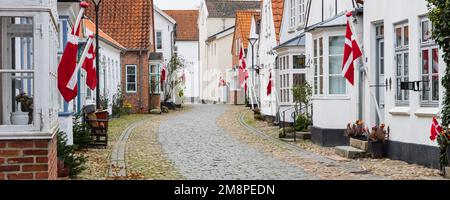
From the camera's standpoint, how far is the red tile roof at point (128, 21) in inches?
1741

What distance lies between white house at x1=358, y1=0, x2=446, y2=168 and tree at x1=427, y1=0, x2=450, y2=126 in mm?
560

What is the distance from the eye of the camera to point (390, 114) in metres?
16.4

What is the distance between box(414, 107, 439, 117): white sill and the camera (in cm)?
1396

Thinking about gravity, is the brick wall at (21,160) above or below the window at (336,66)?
below

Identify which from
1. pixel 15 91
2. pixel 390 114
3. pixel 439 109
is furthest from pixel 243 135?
pixel 15 91

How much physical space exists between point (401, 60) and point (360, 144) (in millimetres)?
2254

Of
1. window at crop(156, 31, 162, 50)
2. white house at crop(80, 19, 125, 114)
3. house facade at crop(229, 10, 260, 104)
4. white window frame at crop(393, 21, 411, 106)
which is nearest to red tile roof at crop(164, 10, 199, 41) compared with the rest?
house facade at crop(229, 10, 260, 104)

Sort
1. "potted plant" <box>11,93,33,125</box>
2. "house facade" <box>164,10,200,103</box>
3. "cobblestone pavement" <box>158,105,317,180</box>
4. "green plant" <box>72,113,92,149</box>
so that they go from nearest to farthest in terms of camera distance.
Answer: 1. "potted plant" <box>11,93,33,125</box>
2. "cobblestone pavement" <box>158,105,317,180</box>
3. "green plant" <box>72,113,92,149</box>
4. "house facade" <box>164,10,200,103</box>

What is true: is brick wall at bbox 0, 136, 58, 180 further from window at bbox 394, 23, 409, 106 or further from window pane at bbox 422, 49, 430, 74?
window at bbox 394, 23, 409, 106

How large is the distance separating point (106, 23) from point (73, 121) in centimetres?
2677

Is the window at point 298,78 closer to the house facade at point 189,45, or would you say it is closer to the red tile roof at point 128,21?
the red tile roof at point 128,21

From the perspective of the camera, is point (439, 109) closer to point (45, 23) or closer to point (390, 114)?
point (390, 114)

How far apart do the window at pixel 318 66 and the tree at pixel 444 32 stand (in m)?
7.61

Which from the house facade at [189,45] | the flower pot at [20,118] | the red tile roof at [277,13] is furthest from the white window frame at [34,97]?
Answer: the house facade at [189,45]
